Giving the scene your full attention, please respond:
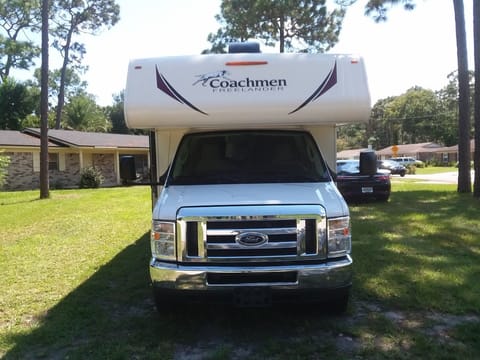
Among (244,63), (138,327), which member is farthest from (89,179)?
(138,327)

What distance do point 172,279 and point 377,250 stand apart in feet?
14.5

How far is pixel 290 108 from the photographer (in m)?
5.15

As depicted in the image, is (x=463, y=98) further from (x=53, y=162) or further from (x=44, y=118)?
(x=53, y=162)

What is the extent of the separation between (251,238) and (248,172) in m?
1.20

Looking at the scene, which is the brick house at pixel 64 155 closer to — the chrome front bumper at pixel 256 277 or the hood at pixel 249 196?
the hood at pixel 249 196

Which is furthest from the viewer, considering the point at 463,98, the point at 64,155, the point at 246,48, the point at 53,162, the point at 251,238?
the point at 64,155

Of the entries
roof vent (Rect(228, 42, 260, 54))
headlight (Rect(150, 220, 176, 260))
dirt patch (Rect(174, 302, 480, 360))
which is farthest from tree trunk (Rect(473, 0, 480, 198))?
headlight (Rect(150, 220, 176, 260))

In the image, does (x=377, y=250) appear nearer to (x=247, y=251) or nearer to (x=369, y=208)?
(x=247, y=251)

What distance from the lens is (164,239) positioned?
4293mm

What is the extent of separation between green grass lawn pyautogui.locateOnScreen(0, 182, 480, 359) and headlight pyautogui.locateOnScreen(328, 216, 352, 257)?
799 millimetres

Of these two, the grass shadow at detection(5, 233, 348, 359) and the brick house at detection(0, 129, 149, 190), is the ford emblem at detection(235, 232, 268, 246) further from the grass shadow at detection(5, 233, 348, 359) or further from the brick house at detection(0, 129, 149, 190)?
the brick house at detection(0, 129, 149, 190)

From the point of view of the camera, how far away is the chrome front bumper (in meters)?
4.16

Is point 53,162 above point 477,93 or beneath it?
beneath

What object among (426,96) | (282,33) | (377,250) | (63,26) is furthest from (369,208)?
(426,96)
